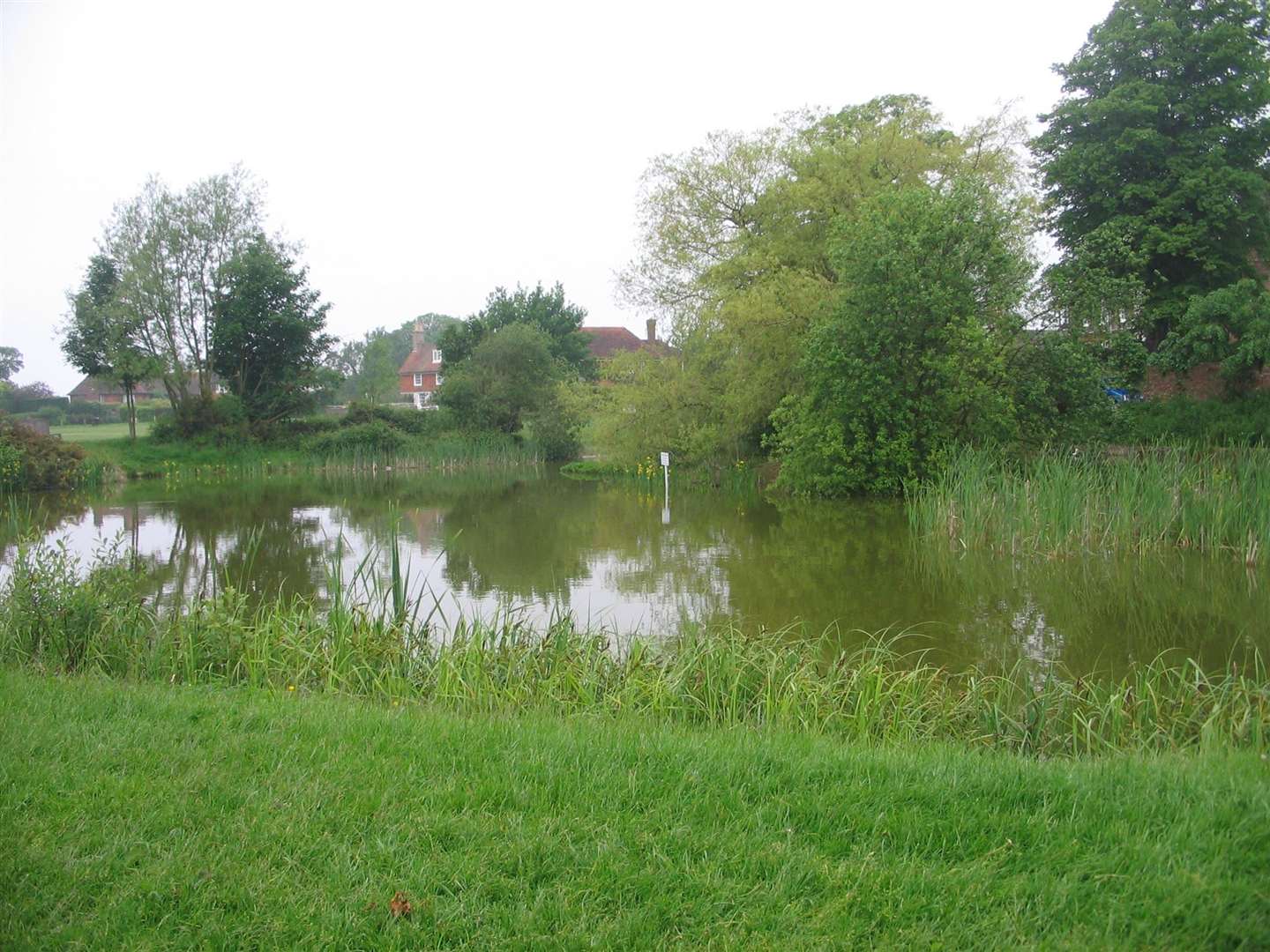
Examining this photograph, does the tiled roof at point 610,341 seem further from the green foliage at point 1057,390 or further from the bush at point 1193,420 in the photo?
the green foliage at point 1057,390

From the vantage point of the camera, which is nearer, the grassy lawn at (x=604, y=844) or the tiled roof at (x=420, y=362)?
the grassy lawn at (x=604, y=844)

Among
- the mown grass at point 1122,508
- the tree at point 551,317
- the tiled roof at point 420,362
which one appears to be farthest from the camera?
the tiled roof at point 420,362

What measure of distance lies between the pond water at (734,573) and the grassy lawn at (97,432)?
1604 cm

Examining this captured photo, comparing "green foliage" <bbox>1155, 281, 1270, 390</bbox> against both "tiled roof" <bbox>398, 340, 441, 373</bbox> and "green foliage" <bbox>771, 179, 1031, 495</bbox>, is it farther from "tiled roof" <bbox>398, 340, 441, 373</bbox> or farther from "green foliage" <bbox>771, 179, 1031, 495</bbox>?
"tiled roof" <bbox>398, 340, 441, 373</bbox>

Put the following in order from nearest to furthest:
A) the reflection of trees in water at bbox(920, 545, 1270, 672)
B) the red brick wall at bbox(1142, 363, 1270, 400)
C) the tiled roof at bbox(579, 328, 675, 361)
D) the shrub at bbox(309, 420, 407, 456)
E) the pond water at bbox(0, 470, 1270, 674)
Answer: the reflection of trees in water at bbox(920, 545, 1270, 672)
the pond water at bbox(0, 470, 1270, 674)
the red brick wall at bbox(1142, 363, 1270, 400)
the shrub at bbox(309, 420, 407, 456)
the tiled roof at bbox(579, 328, 675, 361)

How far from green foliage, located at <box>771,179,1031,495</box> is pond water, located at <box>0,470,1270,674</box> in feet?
4.36

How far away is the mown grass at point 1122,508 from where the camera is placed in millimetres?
11664

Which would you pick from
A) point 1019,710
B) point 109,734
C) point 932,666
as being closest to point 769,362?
point 932,666

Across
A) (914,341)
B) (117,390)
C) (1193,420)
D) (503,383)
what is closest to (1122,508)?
(914,341)

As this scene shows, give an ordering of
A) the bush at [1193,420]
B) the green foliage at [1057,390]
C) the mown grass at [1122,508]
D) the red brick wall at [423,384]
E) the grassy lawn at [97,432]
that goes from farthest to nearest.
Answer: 1. the red brick wall at [423,384]
2. the grassy lawn at [97,432]
3. the bush at [1193,420]
4. the green foliage at [1057,390]
5. the mown grass at [1122,508]

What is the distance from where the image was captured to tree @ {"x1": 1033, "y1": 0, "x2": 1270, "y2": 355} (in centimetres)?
2188

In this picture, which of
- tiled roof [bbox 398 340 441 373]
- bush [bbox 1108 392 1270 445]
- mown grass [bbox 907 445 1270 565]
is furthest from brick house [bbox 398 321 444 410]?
mown grass [bbox 907 445 1270 565]

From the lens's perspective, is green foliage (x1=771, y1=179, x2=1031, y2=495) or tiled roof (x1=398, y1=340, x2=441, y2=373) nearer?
green foliage (x1=771, y1=179, x2=1031, y2=495)

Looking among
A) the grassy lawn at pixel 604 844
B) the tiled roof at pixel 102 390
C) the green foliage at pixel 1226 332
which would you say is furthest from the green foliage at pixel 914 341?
the tiled roof at pixel 102 390
